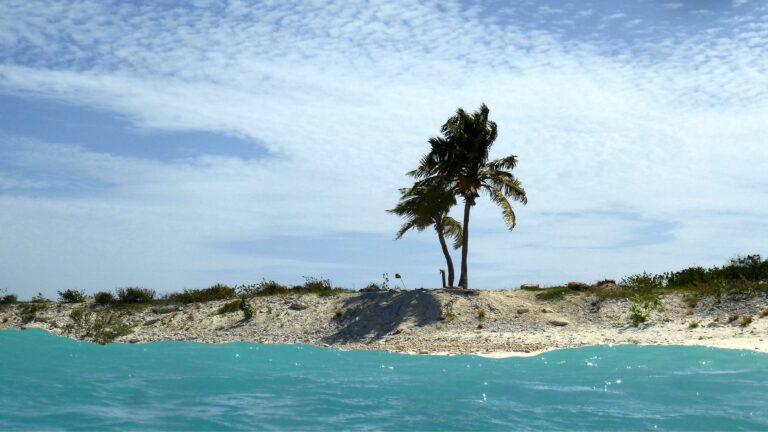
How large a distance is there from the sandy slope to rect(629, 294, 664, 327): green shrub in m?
0.33

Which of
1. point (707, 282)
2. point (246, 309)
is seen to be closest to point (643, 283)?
point (707, 282)

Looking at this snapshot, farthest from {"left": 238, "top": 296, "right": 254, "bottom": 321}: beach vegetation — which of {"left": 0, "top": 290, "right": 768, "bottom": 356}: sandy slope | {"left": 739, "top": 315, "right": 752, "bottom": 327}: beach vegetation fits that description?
{"left": 739, "top": 315, "right": 752, "bottom": 327}: beach vegetation

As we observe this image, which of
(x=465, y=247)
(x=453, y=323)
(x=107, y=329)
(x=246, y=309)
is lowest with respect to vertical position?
(x=107, y=329)

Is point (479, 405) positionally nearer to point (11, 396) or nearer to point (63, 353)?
point (11, 396)

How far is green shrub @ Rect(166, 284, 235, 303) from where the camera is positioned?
135ft

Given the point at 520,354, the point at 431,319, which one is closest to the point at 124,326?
the point at 431,319

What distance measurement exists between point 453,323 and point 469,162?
27.4 feet

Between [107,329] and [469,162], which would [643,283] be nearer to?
[469,162]

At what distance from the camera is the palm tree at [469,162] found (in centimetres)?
3597

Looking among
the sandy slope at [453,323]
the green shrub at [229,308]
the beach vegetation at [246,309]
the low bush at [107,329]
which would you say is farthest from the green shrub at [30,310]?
the beach vegetation at [246,309]

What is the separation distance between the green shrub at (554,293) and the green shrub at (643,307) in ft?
11.6

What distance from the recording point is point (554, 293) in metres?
35.6

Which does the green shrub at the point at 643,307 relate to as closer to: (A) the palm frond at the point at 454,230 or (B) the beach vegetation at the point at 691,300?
(B) the beach vegetation at the point at 691,300

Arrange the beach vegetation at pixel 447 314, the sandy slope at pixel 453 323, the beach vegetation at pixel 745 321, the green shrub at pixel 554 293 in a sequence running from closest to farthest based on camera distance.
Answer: the sandy slope at pixel 453 323 → the beach vegetation at pixel 745 321 → the beach vegetation at pixel 447 314 → the green shrub at pixel 554 293
